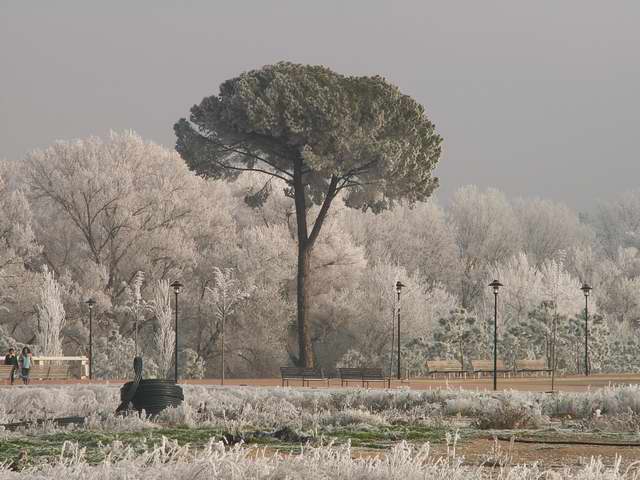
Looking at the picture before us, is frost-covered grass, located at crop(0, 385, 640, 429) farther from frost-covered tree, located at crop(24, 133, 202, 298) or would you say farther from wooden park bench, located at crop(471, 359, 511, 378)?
frost-covered tree, located at crop(24, 133, 202, 298)

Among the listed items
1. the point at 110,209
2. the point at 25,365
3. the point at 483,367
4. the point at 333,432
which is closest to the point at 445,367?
the point at 483,367

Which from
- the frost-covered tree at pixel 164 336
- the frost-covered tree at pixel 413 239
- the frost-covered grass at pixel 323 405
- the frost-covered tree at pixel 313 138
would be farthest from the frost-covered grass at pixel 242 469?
the frost-covered tree at pixel 413 239

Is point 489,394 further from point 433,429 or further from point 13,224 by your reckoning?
point 13,224

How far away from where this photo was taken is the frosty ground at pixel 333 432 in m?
6.92

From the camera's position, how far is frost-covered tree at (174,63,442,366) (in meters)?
43.3

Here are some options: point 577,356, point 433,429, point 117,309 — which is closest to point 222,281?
point 117,309

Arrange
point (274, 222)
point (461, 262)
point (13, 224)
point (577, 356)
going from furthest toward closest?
point (461, 262) < point (274, 222) < point (13, 224) < point (577, 356)

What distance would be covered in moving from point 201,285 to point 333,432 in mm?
37400

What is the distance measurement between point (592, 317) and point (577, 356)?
2129 millimetres

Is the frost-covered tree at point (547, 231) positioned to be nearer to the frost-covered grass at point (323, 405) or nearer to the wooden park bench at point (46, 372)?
the wooden park bench at point (46, 372)

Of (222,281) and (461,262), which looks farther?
(461,262)

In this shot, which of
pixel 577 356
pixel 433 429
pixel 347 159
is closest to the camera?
pixel 433 429

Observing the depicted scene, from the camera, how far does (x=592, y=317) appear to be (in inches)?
1890

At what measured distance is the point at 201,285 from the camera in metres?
53.5
